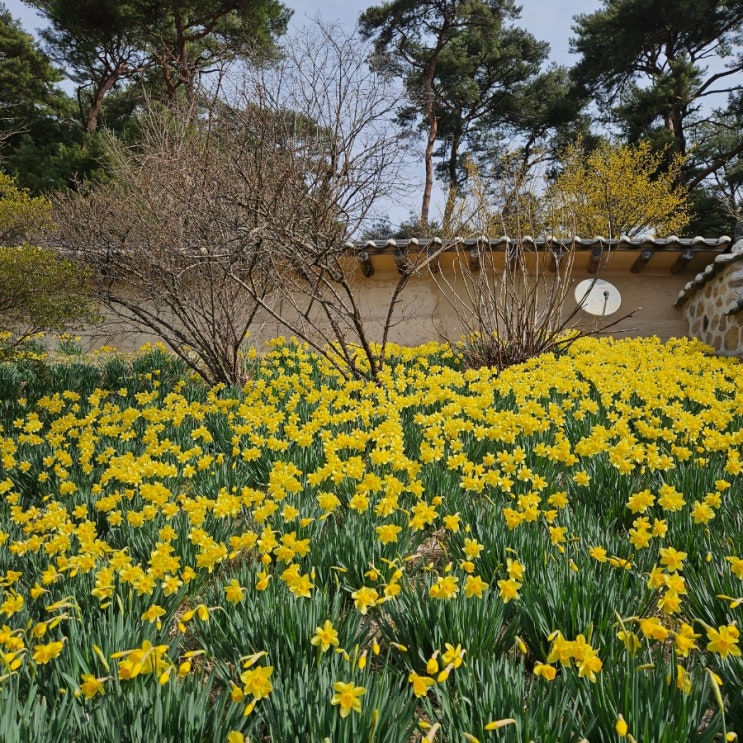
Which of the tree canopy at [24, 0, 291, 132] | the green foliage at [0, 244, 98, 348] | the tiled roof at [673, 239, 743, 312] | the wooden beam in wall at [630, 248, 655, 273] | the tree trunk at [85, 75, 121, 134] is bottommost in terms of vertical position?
the green foliage at [0, 244, 98, 348]

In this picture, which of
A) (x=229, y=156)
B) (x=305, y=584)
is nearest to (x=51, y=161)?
(x=229, y=156)

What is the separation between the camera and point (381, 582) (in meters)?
1.94

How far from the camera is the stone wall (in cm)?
663

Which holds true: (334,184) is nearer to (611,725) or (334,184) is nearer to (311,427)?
(311,427)

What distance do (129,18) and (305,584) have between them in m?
16.4

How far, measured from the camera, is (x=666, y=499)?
2172mm

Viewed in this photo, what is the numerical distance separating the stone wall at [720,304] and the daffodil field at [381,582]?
3272 mm

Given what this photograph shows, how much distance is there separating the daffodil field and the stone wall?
327 cm

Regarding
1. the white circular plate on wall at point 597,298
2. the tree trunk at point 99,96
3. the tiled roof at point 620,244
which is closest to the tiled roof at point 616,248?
the tiled roof at point 620,244

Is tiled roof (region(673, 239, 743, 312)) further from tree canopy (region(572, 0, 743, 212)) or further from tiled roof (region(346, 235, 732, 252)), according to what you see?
tree canopy (region(572, 0, 743, 212))

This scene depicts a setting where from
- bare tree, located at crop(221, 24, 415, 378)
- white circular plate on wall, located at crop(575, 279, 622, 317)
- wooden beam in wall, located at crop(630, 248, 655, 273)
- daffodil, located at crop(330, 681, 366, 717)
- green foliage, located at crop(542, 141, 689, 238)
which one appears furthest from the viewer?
green foliage, located at crop(542, 141, 689, 238)

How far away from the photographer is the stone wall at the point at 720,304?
21.8ft

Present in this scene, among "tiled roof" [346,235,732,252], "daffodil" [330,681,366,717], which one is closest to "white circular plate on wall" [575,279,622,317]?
"tiled roof" [346,235,732,252]

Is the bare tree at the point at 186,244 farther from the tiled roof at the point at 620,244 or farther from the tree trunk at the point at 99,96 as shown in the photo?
the tree trunk at the point at 99,96
